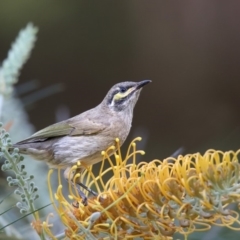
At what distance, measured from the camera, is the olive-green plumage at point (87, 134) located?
161cm

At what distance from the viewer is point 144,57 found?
3.62 m

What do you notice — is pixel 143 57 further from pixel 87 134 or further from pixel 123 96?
pixel 87 134

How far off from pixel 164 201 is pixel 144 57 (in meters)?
2.53

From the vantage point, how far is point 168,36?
3.58 m

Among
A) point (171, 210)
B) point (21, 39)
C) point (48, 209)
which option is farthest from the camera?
point (48, 209)

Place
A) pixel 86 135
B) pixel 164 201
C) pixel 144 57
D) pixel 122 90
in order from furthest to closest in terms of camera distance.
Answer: pixel 144 57
pixel 122 90
pixel 86 135
pixel 164 201

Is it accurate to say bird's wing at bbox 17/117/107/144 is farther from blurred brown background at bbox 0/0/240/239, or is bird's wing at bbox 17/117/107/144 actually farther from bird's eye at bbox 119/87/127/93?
blurred brown background at bbox 0/0/240/239

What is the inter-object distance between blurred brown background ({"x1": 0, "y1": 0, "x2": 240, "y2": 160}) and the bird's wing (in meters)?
1.76

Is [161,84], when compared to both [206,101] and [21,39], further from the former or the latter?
[21,39]

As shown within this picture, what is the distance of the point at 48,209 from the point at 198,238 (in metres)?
0.40

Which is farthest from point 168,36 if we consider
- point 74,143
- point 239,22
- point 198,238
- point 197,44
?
point 198,238

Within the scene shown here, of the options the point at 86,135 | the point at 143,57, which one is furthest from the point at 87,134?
the point at 143,57

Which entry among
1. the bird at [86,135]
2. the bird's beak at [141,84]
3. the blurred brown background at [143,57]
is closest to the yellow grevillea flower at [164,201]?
the bird at [86,135]

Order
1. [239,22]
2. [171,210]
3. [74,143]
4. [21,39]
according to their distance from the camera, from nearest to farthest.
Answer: [171,210] → [21,39] → [74,143] → [239,22]
